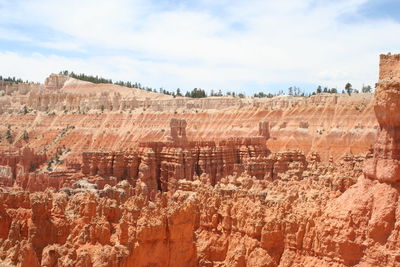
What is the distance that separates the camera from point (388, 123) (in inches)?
592

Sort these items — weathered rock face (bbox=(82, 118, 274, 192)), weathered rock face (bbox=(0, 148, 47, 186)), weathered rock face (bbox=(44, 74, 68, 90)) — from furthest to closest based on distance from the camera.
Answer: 1. weathered rock face (bbox=(44, 74, 68, 90))
2. weathered rock face (bbox=(0, 148, 47, 186))
3. weathered rock face (bbox=(82, 118, 274, 192))

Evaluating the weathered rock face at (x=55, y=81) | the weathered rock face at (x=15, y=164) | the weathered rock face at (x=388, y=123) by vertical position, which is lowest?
the weathered rock face at (x=15, y=164)

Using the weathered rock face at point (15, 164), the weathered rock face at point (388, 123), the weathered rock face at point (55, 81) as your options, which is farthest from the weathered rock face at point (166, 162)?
the weathered rock face at point (55, 81)

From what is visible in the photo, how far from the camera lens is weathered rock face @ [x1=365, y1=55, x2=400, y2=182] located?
1455cm

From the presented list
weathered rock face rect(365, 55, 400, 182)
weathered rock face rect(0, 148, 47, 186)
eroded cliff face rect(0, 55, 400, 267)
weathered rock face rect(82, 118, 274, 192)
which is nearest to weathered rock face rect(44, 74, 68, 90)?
weathered rock face rect(0, 148, 47, 186)

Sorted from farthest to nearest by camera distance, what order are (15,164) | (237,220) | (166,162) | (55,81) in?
1. (55,81)
2. (15,164)
3. (166,162)
4. (237,220)

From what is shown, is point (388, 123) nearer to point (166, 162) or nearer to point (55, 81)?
point (166, 162)

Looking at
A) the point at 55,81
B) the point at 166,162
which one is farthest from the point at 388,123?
the point at 55,81

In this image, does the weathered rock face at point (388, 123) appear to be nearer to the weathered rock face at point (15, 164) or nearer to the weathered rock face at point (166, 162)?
the weathered rock face at point (166, 162)

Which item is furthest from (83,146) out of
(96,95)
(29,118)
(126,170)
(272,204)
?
(272,204)

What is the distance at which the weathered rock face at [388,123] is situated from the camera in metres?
14.5

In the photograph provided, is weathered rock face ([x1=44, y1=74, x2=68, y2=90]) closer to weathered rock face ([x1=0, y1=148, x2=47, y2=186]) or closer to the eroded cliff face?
weathered rock face ([x1=0, y1=148, x2=47, y2=186])

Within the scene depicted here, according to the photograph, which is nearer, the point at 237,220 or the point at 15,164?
the point at 237,220

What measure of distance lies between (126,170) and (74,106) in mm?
72380
